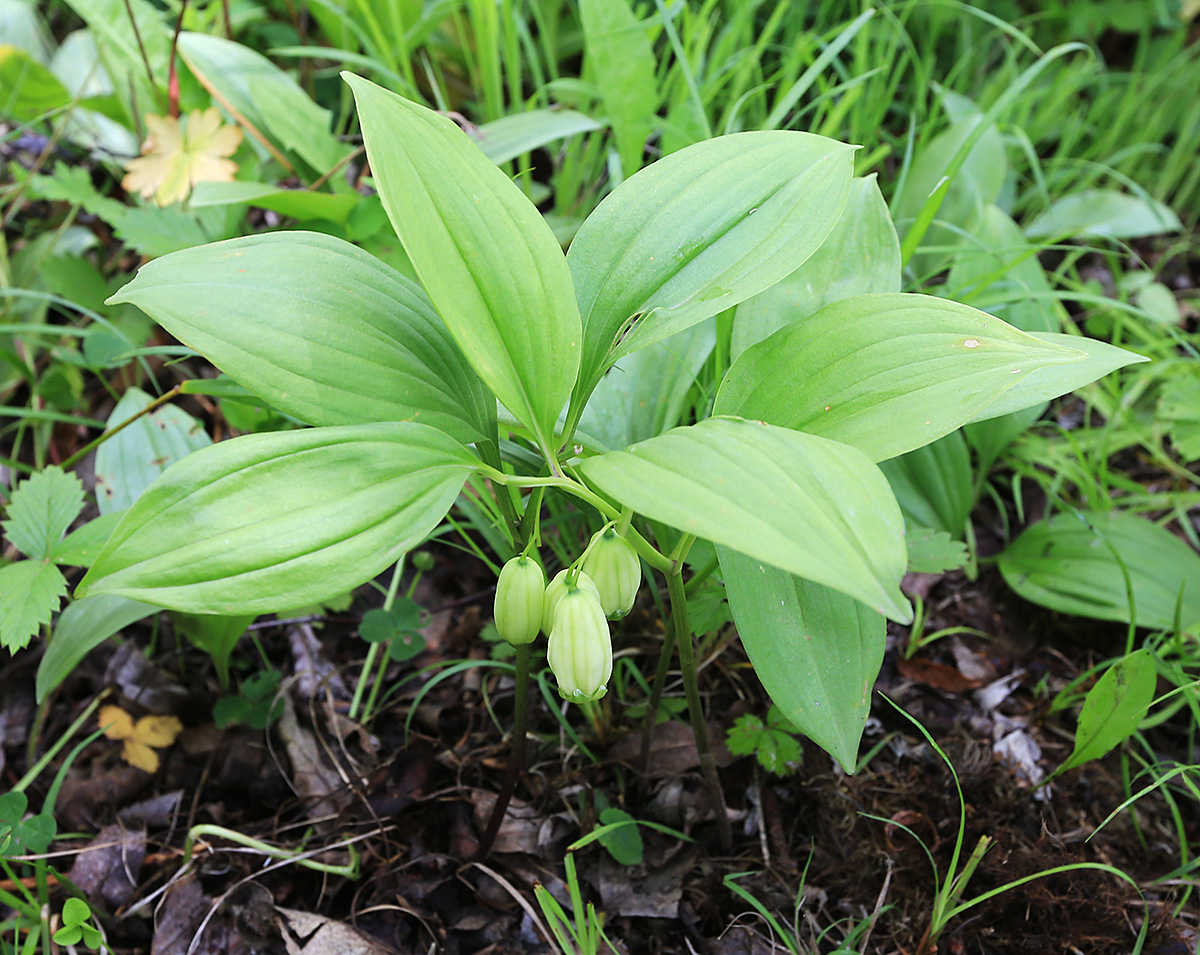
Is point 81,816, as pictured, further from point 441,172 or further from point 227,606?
point 441,172

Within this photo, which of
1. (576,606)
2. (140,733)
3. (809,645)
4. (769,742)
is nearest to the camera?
(576,606)

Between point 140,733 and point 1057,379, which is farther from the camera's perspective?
point 140,733

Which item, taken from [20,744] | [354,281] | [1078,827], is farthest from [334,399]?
[1078,827]

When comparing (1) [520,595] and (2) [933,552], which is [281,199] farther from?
(2) [933,552]

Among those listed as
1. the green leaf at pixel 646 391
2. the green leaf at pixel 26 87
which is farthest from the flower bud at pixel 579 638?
the green leaf at pixel 26 87

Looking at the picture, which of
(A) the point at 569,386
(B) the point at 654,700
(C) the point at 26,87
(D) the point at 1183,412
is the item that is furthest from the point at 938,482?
(C) the point at 26,87

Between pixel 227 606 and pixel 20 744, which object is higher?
pixel 227 606

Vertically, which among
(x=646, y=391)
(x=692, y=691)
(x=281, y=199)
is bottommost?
(x=692, y=691)
